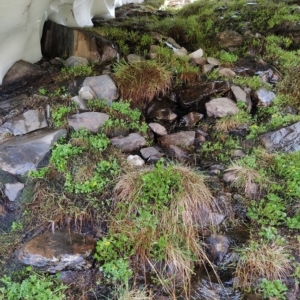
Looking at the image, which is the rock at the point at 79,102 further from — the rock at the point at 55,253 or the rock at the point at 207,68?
the rock at the point at 207,68

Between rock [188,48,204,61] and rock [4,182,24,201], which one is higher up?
rock [4,182,24,201]

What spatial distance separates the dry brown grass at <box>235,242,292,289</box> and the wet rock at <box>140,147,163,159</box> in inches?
64.9

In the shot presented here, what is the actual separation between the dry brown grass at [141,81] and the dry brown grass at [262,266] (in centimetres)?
277

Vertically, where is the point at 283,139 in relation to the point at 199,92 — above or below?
below

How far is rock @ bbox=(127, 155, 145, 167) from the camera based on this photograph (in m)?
3.93

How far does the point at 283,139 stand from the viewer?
4410 mm

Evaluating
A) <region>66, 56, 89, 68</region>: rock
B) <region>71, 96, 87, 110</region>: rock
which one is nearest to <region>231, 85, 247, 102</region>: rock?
<region>71, 96, 87, 110</region>: rock

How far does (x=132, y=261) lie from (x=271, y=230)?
1500 mm

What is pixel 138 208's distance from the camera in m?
3.41

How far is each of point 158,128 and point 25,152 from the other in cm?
185

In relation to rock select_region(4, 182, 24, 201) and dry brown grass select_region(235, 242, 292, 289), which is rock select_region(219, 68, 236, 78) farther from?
rock select_region(4, 182, 24, 201)

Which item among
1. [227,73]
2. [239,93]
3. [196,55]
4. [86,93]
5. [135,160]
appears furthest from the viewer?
[196,55]

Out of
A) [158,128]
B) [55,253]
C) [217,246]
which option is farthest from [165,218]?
[158,128]

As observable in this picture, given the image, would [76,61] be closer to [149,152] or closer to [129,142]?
[129,142]
